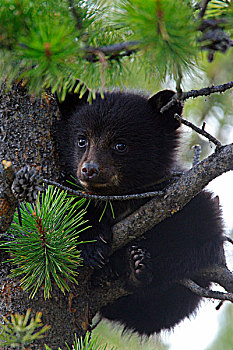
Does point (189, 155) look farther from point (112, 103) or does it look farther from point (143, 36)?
point (143, 36)

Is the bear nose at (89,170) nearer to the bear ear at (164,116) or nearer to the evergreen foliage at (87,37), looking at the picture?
the bear ear at (164,116)

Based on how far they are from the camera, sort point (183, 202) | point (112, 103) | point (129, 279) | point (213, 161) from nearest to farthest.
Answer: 1. point (213, 161)
2. point (183, 202)
3. point (129, 279)
4. point (112, 103)

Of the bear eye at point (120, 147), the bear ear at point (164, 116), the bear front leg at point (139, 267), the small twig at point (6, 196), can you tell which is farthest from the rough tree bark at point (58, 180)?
the bear ear at point (164, 116)

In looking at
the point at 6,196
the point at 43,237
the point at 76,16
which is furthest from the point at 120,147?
the point at 76,16

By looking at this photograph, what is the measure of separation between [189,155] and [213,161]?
92.5 inches

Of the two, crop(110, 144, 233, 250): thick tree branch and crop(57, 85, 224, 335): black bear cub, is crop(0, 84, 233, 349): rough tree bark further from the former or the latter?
crop(57, 85, 224, 335): black bear cub

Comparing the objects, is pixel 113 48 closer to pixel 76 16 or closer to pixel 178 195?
pixel 76 16

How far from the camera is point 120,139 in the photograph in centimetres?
283

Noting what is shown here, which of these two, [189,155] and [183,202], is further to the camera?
[189,155]

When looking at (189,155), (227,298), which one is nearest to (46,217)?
(227,298)

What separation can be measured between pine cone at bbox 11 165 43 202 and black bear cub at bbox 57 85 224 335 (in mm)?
952

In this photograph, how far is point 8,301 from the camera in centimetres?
227

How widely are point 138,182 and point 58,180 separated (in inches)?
21.5

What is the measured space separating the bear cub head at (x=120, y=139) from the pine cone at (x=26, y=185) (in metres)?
0.99
